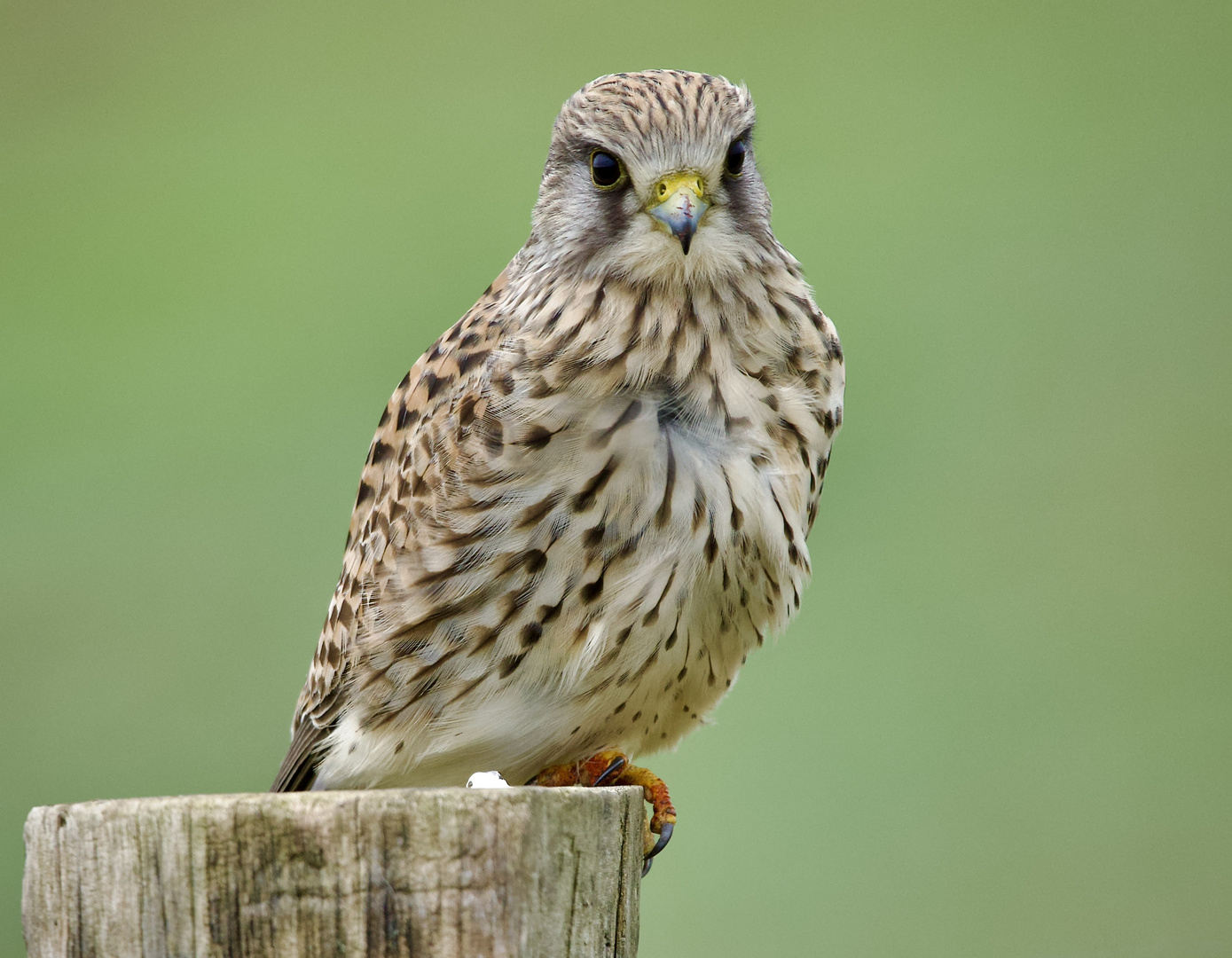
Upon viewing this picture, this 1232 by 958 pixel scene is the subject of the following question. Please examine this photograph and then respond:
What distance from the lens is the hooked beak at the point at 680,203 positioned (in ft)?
8.64

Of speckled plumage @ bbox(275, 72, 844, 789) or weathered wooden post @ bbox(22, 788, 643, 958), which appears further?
speckled plumage @ bbox(275, 72, 844, 789)

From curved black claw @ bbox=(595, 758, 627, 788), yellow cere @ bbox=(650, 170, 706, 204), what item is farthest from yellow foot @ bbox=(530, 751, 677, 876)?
yellow cere @ bbox=(650, 170, 706, 204)

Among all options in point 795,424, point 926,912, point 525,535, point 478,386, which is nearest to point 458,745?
point 525,535

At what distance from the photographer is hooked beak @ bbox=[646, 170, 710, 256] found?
104 inches

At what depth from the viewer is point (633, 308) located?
2822mm

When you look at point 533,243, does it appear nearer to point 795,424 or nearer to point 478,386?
point 478,386

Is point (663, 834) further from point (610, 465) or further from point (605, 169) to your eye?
point (605, 169)

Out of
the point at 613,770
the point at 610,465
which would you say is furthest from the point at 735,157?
the point at 613,770

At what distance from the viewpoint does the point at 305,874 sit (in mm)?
1691

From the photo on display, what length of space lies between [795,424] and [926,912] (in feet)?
11.0

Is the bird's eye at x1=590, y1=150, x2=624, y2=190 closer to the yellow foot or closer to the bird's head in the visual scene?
the bird's head

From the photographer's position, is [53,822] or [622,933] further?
[622,933]

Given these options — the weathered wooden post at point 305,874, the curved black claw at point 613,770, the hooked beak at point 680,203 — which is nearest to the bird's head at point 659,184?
the hooked beak at point 680,203

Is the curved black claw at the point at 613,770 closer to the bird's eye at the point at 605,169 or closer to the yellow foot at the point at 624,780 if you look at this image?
the yellow foot at the point at 624,780
